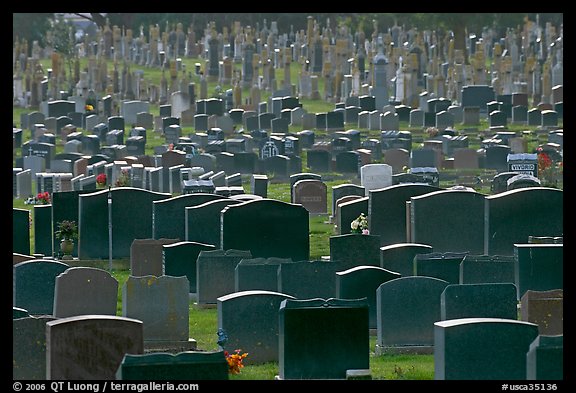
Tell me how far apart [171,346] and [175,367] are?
329 centimetres

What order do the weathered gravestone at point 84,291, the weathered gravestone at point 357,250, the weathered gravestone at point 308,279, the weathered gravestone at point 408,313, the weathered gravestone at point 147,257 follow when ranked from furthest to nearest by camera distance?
the weathered gravestone at point 147,257, the weathered gravestone at point 357,250, the weathered gravestone at point 308,279, the weathered gravestone at point 84,291, the weathered gravestone at point 408,313

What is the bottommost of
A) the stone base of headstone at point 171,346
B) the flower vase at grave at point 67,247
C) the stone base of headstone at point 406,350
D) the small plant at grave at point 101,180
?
the stone base of headstone at point 406,350

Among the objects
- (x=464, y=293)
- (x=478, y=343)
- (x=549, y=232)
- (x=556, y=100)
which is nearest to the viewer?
(x=478, y=343)

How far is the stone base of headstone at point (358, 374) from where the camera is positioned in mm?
13781

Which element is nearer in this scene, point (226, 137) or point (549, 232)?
point (549, 232)

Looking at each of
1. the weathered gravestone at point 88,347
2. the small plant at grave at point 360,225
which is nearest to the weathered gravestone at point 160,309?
the weathered gravestone at point 88,347

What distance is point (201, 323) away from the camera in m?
17.2

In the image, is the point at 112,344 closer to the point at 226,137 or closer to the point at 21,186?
the point at 21,186

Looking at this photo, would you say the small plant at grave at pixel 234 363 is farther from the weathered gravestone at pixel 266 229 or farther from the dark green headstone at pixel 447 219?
the dark green headstone at pixel 447 219

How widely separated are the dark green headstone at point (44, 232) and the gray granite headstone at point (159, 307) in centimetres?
579

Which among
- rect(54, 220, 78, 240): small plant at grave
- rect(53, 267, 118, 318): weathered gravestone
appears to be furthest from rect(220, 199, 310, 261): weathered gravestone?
rect(53, 267, 118, 318): weathered gravestone
